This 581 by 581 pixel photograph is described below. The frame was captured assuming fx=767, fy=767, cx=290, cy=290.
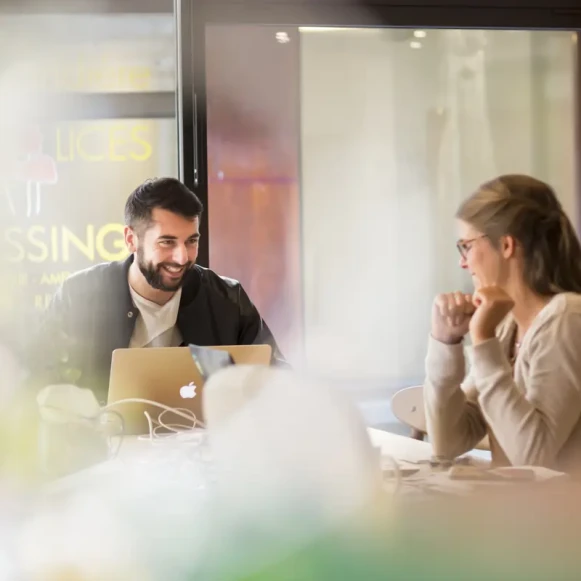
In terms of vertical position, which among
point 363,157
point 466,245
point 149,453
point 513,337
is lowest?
point 149,453

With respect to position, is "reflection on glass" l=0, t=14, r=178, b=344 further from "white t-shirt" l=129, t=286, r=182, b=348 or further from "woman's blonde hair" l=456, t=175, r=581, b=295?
"woman's blonde hair" l=456, t=175, r=581, b=295

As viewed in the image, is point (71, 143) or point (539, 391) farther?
point (71, 143)

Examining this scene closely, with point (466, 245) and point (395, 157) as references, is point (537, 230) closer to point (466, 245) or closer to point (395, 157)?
point (466, 245)

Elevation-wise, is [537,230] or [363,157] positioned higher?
[363,157]

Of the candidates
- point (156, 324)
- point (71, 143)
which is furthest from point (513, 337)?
point (71, 143)

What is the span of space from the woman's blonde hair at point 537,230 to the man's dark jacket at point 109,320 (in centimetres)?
44

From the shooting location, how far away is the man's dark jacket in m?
1.40

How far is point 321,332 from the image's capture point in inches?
59.0

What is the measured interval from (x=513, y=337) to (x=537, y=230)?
16 centimetres

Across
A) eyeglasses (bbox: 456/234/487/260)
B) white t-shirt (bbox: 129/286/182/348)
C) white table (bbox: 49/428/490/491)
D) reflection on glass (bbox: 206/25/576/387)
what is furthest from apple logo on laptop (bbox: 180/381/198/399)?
eyeglasses (bbox: 456/234/487/260)

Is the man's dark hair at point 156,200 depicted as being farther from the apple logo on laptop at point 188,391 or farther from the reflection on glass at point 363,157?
the apple logo on laptop at point 188,391

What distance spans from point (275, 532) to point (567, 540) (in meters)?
0.31

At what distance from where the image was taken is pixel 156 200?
4.86ft

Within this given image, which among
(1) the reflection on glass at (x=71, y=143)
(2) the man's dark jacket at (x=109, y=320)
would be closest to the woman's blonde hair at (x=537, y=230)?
(2) the man's dark jacket at (x=109, y=320)
